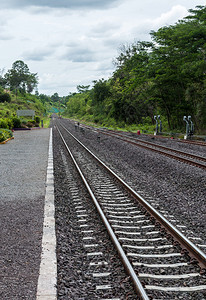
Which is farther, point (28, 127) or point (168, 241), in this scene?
point (28, 127)

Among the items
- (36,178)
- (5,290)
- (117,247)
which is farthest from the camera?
(36,178)

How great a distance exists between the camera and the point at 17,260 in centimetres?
462

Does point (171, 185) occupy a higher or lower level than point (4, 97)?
lower

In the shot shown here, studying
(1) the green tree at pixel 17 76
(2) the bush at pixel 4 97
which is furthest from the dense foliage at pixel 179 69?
(1) the green tree at pixel 17 76

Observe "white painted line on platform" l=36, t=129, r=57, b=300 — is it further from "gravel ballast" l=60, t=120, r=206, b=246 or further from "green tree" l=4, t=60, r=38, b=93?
"green tree" l=4, t=60, r=38, b=93

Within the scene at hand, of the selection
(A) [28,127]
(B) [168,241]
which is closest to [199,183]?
(B) [168,241]

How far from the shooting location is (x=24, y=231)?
231 inches

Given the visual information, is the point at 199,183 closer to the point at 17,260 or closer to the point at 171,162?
the point at 171,162

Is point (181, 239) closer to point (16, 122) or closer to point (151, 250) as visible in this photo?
point (151, 250)

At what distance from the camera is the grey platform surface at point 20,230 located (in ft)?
13.0

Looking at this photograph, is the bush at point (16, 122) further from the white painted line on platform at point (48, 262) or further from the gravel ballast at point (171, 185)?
the white painted line on platform at point (48, 262)

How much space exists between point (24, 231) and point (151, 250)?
2.48m

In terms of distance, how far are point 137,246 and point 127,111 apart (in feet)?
155

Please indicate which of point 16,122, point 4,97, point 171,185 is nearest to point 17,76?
point 4,97
